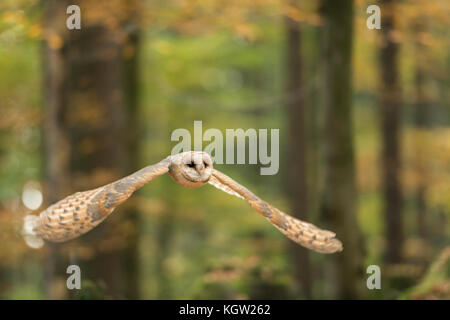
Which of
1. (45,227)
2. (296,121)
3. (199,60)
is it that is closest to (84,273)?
(45,227)

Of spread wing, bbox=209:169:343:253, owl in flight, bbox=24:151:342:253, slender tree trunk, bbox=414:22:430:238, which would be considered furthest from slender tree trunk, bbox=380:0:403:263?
owl in flight, bbox=24:151:342:253

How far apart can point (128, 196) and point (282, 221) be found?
99 centimetres

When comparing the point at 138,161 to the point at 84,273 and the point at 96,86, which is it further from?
the point at 84,273

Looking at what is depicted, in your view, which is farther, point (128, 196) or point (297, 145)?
point (297, 145)

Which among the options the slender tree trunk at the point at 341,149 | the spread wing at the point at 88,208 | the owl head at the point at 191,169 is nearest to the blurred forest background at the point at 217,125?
the slender tree trunk at the point at 341,149

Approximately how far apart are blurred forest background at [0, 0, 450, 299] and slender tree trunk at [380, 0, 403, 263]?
0.02 metres

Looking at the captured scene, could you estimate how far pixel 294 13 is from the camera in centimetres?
548

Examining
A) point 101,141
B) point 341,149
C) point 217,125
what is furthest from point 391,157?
point 217,125

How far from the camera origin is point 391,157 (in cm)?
916

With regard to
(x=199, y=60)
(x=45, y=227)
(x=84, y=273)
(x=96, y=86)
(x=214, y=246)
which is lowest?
(x=214, y=246)

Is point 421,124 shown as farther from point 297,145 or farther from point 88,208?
point 88,208

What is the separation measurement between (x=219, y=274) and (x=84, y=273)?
202 centimetres

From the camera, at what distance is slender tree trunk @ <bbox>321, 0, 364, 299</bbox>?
17.4 feet

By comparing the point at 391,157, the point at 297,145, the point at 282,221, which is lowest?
the point at 282,221
